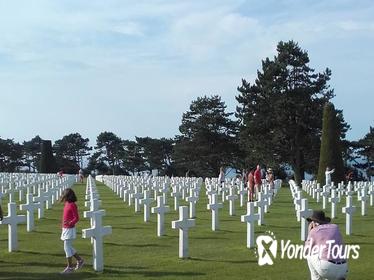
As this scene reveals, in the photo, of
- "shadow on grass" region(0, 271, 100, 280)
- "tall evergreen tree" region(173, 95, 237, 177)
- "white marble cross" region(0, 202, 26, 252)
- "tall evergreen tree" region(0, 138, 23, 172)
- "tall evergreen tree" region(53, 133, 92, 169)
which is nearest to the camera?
"shadow on grass" region(0, 271, 100, 280)

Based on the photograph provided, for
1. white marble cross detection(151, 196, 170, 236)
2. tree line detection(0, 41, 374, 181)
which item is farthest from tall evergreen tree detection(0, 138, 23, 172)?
white marble cross detection(151, 196, 170, 236)

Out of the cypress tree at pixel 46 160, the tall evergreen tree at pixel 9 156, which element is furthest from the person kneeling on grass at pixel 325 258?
the tall evergreen tree at pixel 9 156

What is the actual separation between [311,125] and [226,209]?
3074 centimetres

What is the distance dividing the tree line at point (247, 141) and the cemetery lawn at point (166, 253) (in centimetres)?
2549

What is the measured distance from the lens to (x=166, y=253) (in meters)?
11.5

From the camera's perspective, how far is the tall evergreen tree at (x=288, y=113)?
50.3 meters

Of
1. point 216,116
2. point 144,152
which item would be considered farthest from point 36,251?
point 144,152

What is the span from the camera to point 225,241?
13.0 m

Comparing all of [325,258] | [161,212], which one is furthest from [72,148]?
[325,258]

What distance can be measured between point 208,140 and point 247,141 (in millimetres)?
12030

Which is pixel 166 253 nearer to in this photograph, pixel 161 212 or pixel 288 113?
pixel 161 212

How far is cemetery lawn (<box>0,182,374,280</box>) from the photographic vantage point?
9.56 metres

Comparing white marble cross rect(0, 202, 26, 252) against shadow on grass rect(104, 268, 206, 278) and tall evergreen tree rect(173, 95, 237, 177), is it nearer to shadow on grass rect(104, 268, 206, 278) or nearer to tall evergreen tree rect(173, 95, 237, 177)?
shadow on grass rect(104, 268, 206, 278)

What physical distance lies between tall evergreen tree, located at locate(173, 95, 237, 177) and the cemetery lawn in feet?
152
